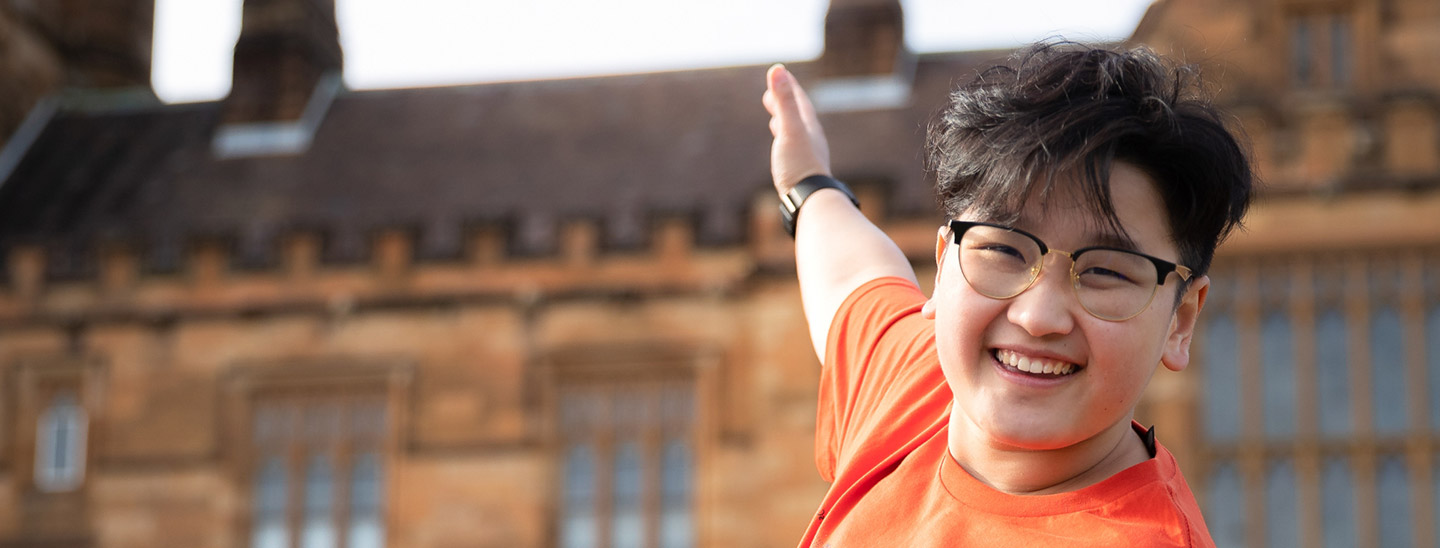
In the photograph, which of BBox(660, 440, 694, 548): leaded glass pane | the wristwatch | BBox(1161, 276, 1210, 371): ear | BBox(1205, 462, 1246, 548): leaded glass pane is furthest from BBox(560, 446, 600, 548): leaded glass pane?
BBox(1161, 276, 1210, 371): ear

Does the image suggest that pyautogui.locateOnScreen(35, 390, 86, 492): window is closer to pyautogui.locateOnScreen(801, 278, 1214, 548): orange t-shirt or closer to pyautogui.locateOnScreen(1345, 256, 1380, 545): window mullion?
pyautogui.locateOnScreen(1345, 256, 1380, 545): window mullion

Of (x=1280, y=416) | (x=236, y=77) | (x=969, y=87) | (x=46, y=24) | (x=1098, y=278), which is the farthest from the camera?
(x=46, y=24)

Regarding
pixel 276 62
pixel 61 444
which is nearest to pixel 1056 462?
pixel 61 444

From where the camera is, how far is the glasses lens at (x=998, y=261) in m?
1.29

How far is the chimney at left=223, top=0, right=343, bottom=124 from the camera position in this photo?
1477 centimetres

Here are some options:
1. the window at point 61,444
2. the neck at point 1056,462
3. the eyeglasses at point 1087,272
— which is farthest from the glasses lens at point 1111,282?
the window at point 61,444

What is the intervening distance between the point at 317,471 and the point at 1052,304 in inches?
436

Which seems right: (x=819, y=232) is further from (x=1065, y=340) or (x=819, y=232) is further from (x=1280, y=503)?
(x=1280, y=503)

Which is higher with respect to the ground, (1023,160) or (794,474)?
(1023,160)

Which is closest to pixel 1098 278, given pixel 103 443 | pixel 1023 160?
pixel 1023 160

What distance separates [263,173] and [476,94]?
7.17 feet

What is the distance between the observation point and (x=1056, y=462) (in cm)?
132

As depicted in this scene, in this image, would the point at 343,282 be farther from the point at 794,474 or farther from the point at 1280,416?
the point at 1280,416

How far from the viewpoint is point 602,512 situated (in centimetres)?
1121
